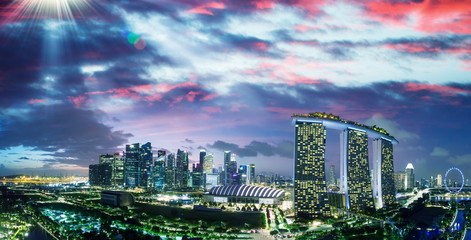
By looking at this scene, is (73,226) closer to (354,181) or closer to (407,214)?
(354,181)

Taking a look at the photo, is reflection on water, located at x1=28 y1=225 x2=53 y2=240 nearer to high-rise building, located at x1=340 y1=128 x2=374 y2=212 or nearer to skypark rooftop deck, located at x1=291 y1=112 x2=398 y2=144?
skypark rooftop deck, located at x1=291 y1=112 x2=398 y2=144

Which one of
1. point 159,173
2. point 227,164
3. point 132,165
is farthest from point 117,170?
point 227,164

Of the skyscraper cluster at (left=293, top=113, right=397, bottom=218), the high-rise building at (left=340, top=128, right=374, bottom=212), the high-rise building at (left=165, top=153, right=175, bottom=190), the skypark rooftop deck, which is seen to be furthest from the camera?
the high-rise building at (left=165, top=153, right=175, bottom=190)

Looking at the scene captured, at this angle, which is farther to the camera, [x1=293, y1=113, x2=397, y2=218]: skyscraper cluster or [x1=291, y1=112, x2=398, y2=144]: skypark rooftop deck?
[x1=291, y1=112, x2=398, y2=144]: skypark rooftop deck

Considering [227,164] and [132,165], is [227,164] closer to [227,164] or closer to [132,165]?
[227,164]

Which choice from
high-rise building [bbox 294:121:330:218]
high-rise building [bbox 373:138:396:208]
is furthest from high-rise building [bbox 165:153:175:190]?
high-rise building [bbox 294:121:330:218]

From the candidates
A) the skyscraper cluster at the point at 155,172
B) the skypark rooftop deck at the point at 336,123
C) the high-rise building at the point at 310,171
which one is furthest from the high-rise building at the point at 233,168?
the high-rise building at the point at 310,171
